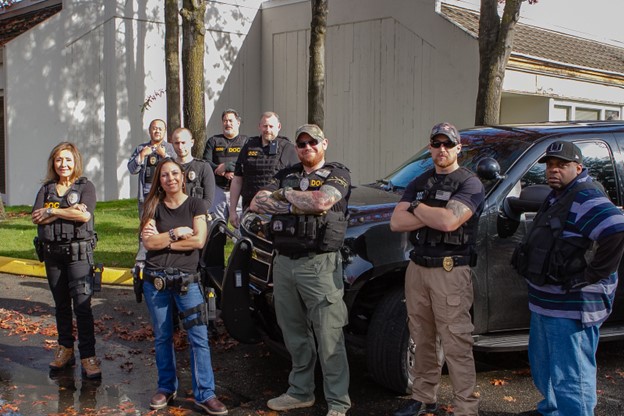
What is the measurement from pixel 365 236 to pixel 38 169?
40.7 ft

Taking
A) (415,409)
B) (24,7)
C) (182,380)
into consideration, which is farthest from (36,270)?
(24,7)

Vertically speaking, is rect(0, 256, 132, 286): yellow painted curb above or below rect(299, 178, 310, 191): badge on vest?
below

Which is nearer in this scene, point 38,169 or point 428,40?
point 428,40

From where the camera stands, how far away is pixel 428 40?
1467 centimetres

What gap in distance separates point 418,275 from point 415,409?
0.89 meters

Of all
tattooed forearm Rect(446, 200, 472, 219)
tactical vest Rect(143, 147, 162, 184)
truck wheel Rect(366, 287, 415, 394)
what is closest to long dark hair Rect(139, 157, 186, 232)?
truck wheel Rect(366, 287, 415, 394)

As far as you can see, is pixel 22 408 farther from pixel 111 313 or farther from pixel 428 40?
pixel 428 40

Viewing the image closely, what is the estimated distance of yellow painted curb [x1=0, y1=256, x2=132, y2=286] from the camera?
28.9 ft

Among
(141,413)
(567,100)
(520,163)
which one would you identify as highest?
(567,100)

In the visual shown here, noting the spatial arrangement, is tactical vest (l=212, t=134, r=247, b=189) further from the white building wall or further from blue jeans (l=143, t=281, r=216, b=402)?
the white building wall

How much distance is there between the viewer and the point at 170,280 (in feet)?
15.9

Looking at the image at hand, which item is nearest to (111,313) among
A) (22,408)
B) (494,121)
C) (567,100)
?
(22,408)

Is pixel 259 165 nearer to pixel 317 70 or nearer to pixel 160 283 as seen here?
pixel 160 283

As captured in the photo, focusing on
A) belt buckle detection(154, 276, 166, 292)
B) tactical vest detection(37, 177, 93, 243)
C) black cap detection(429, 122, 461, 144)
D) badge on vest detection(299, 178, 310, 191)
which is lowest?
belt buckle detection(154, 276, 166, 292)
